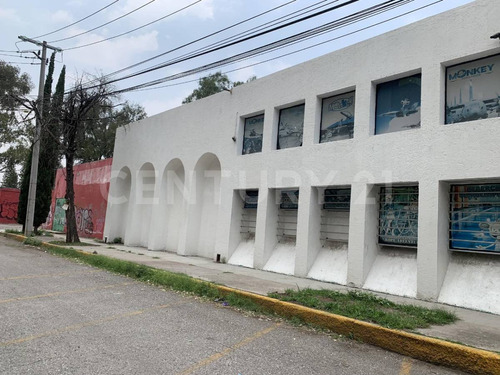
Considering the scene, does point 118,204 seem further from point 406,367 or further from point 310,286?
point 406,367

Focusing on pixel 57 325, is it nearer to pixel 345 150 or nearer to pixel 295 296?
pixel 295 296

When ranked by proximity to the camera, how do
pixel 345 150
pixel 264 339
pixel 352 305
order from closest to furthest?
pixel 264 339, pixel 352 305, pixel 345 150

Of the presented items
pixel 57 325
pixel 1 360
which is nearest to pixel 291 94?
pixel 57 325

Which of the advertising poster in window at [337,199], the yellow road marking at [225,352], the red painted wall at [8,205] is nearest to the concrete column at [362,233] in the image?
the advertising poster in window at [337,199]

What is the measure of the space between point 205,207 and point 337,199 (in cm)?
583

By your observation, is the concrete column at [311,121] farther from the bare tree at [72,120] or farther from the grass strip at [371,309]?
the bare tree at [72,120]

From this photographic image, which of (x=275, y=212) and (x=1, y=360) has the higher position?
(x=275, y=212)

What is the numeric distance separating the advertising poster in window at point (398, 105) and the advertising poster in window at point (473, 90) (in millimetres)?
662

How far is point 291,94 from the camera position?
1047 cm

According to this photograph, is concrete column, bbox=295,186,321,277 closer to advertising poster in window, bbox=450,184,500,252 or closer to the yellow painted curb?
advertising poster in window, bbox=450,184,500,252

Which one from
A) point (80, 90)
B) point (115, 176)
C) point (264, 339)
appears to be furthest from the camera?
point (115, 176)

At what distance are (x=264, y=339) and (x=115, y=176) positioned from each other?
49.7 feet

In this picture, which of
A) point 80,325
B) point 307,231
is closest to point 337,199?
point 307,231

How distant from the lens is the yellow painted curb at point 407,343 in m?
3.98
